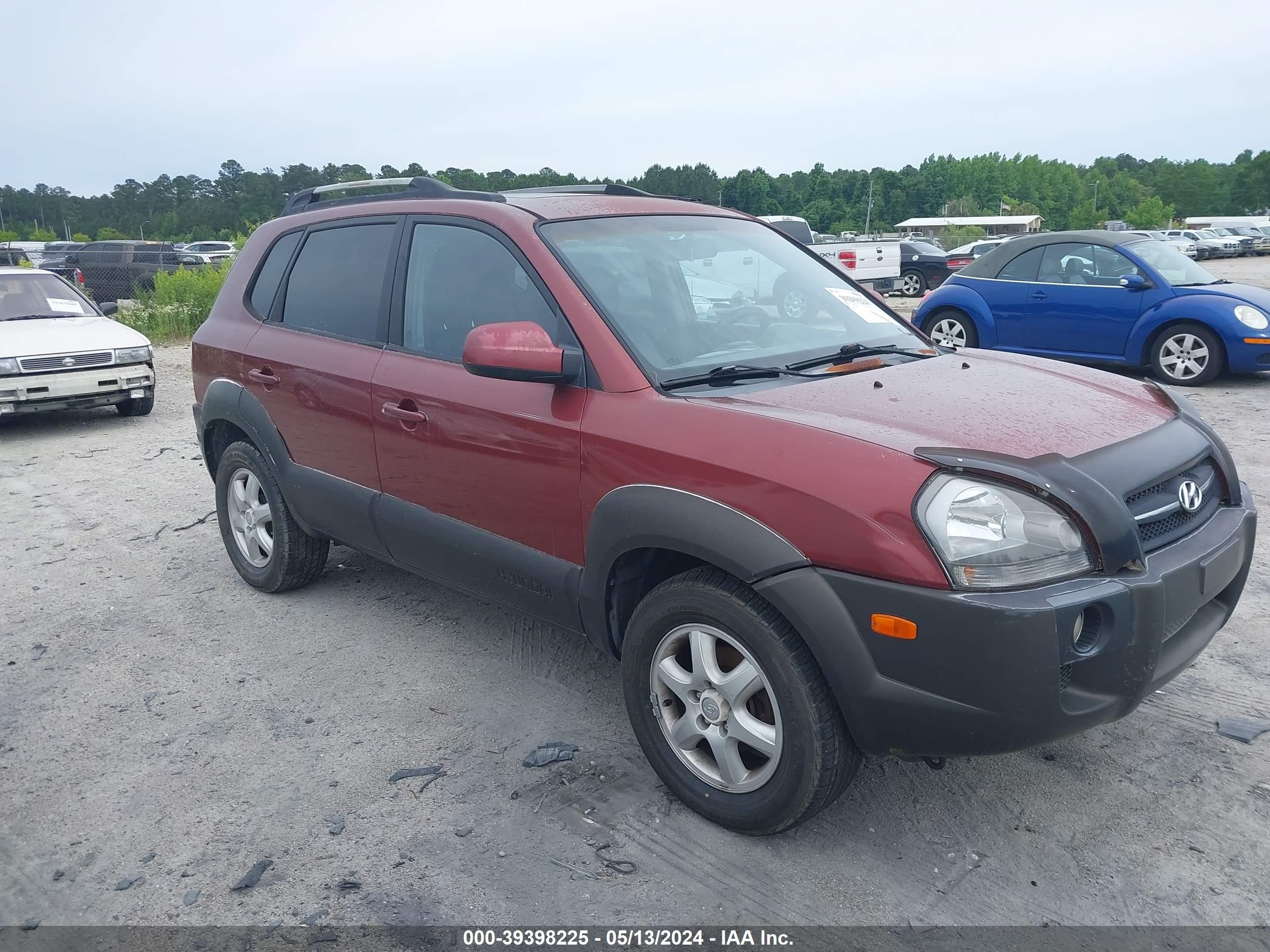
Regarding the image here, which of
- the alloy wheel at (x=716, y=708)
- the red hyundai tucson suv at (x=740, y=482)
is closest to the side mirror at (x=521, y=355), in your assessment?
the red hyundai tucson suv at (x=740, y=482)

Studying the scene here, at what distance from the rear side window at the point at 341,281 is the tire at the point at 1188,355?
8.42 meters

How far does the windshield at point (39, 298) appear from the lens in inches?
390

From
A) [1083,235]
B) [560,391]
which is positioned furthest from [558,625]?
[1083,235]

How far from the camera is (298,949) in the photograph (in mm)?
2516

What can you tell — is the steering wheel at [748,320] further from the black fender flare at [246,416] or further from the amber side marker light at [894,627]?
the black fender flare at [246,416]

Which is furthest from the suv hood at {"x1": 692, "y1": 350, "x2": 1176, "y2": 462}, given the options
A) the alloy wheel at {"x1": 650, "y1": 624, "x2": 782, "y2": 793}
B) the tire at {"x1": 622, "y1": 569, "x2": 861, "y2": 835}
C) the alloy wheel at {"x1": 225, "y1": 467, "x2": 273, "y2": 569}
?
the alloy wheel at {"x1": 225, "y1": 467, "x2": 273, "y2": 569}

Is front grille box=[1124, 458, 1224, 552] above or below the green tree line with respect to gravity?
below

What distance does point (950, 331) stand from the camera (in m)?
11.3

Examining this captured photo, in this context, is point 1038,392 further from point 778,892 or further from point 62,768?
point 62,768

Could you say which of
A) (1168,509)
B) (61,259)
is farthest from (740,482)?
(61,259)

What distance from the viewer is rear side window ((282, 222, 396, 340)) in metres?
4.07

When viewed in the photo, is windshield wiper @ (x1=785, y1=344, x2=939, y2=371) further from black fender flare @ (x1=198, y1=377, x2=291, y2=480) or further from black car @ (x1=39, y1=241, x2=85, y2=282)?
black car @ (x1=39, y1=241, x2=85, y2=282)

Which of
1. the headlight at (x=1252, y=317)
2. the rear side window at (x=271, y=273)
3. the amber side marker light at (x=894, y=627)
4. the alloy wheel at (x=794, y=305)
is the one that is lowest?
the amber side marker light at (x=894, y=627)

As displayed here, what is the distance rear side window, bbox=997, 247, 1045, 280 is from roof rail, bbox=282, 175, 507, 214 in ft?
26.1
